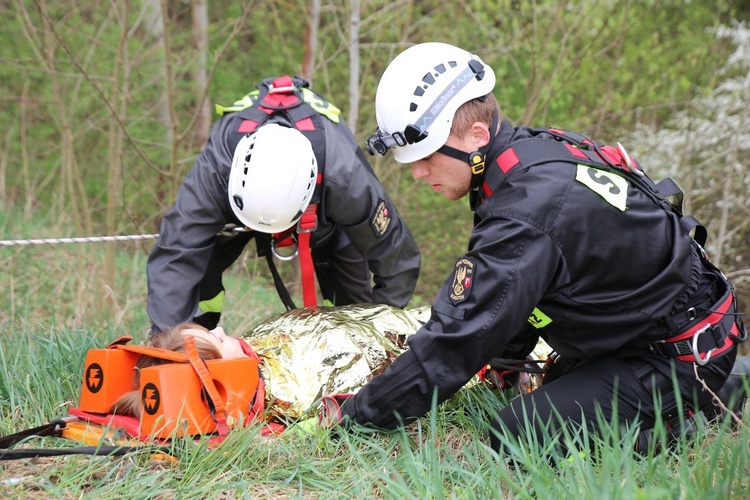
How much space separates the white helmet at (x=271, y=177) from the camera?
308 cm

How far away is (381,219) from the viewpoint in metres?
3.64

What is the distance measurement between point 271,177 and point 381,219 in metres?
0.76

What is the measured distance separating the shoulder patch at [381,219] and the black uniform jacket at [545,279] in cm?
118

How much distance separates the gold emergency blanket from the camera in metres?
2.72

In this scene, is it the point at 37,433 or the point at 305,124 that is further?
the point at 305,124

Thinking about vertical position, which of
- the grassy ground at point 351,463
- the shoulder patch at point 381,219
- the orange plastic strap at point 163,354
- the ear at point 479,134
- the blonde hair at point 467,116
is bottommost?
the grassy ground at point 351,463

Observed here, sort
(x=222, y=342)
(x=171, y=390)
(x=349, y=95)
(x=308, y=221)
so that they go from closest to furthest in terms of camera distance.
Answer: (x=171, y=390)
(x=222, y=342)
(x=308, y=221)
(x=349, y=95)

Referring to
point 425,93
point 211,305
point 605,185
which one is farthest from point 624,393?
point 211,305

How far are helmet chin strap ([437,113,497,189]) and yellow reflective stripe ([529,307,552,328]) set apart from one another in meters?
0.49

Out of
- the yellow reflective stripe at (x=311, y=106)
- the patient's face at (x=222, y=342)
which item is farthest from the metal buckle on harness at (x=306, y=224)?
the patient's face at (x=222, y=342)

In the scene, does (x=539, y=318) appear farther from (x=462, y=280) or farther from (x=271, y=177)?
(x=271, y=177)

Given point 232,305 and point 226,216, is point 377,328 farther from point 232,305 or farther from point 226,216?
point 232,305

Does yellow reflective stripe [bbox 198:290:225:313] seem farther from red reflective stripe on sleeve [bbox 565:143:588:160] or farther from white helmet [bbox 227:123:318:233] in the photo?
red reflective stripe on sleeve [bbox 565:143:588:160]

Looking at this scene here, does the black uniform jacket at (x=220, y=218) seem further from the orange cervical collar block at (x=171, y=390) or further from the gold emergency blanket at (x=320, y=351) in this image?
the orange cervical collar block at (x=171, y=390)
